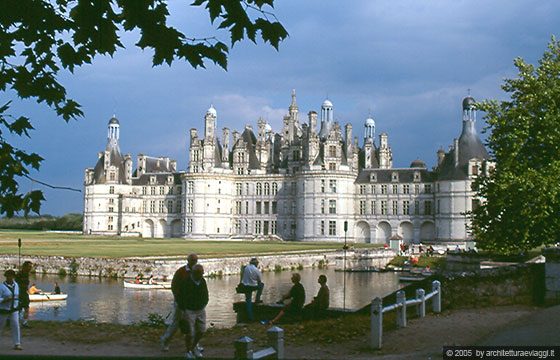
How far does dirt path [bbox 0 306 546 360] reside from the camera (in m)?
9.91

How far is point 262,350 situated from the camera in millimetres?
7746

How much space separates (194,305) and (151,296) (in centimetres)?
1780

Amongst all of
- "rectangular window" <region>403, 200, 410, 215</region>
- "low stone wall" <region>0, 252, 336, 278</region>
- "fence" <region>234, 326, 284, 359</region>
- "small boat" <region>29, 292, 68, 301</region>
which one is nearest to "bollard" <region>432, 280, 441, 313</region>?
"fence" <region>234, 326, 284, 359</region>

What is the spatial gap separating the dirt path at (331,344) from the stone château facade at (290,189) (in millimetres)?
49282

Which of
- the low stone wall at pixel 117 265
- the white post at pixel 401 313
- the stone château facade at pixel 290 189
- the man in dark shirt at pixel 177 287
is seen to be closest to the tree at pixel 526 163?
the white post at pixel 401 313

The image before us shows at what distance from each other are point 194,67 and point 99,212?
74145 millimetres

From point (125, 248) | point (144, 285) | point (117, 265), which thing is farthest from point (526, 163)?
point (125, 248)

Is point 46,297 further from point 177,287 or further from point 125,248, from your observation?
point 125,248

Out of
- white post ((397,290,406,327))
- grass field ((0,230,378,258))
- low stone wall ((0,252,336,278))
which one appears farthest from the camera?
grass field ((0,230,378,258))

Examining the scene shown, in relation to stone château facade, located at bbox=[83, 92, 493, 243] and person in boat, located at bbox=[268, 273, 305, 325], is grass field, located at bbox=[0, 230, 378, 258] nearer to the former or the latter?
stone château facade, located at bbox=[83, 92, 493, 243]

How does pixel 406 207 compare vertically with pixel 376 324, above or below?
above

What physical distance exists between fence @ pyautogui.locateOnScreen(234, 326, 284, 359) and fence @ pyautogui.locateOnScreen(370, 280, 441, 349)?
2873 millimetres

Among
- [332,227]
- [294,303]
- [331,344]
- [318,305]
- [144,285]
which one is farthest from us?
[332,227]

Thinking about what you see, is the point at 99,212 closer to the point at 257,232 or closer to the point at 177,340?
the point at 257,232
